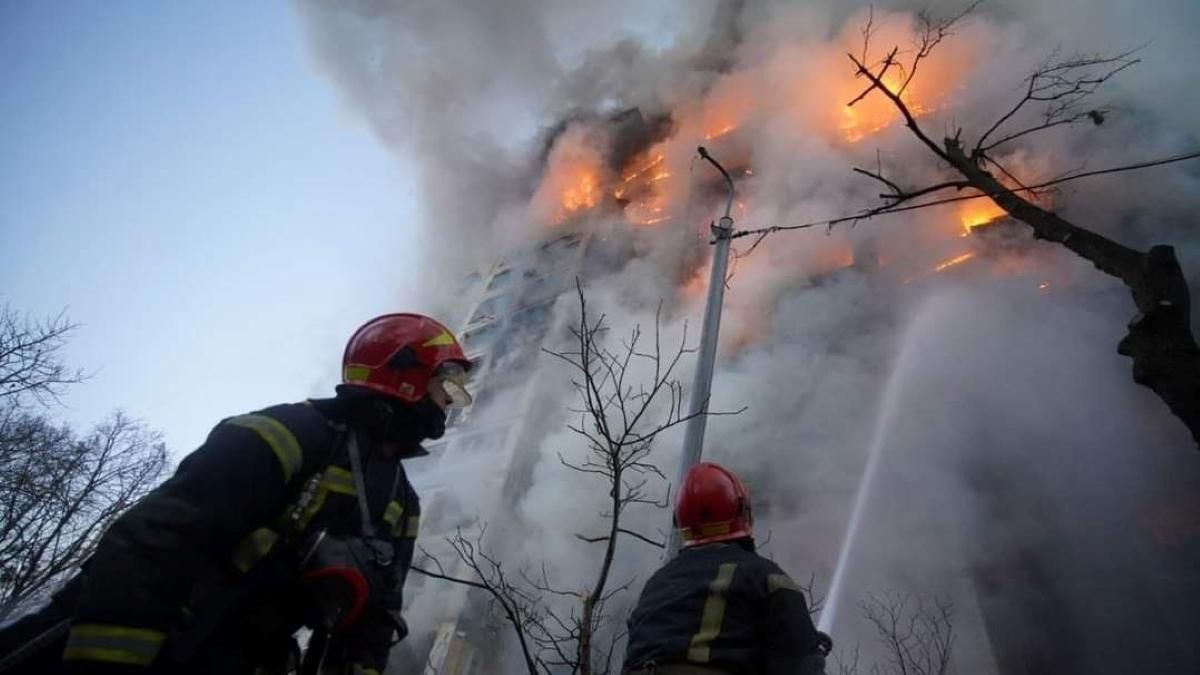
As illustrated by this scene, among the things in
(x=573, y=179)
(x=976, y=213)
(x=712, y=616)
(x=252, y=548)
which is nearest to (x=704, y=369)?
(x=712, y=616)

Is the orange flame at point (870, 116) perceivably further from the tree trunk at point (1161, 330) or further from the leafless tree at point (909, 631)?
the tree trunk at point (1161, 330)

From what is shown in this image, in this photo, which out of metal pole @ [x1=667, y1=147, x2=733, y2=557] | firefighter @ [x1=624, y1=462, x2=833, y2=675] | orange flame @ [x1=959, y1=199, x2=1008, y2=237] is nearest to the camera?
firefighter @ [x1=624, y1=462, x2=833, y2=675]

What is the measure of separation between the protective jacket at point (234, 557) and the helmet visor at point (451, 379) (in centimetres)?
46

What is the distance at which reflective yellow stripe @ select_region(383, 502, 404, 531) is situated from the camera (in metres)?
2.22

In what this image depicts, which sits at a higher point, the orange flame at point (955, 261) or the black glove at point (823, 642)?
the orange flame at point (955, 261)

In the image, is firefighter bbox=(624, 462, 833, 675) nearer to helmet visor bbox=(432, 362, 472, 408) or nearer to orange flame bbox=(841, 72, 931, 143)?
helmet visor bbox=(432, 362, 472, 408)

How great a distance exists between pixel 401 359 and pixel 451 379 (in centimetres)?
29

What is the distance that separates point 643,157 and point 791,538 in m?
23.9

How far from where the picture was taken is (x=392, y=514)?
228cm

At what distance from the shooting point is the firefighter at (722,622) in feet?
7.74

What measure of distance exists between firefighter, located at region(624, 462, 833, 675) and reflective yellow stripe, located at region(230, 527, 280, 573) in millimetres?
1682

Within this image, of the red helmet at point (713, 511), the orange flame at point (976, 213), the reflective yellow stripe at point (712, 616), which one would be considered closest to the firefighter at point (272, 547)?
the reflective yellow stripe at point (712, 616)

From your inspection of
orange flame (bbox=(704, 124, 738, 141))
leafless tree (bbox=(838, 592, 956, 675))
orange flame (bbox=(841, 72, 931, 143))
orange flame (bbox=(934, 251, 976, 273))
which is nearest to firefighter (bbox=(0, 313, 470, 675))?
leafless tree (bbox=(838, 592, 956, 675))

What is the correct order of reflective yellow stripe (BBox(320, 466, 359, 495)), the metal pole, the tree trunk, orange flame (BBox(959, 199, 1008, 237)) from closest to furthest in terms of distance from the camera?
reflective yellow stripe (BBox(320, 466, 359, 495))
the tree trunk
the metal pole
orange flame (BBox(959, 199, 1008, 237))
